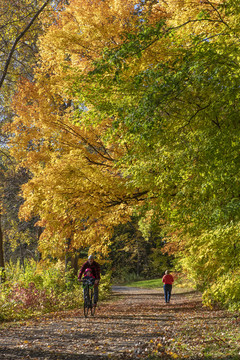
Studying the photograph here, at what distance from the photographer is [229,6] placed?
615cm

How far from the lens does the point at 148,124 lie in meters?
5.71

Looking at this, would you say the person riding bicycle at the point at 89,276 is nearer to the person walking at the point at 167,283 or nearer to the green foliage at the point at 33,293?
the green foliage at the point at 33,293

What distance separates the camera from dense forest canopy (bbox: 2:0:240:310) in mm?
6105

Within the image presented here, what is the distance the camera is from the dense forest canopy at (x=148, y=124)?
20.0ft

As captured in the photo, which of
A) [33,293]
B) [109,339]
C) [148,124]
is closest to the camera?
[148,124]

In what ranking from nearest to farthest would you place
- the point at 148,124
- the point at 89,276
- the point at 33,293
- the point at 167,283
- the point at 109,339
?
the point at 148,124, the point at 109,339, the point at 89,276, the point at 33,293, the point at 167,283

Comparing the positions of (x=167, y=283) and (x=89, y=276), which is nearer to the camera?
(x=89, y=276)

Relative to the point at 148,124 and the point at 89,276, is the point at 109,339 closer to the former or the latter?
the point at 89,276

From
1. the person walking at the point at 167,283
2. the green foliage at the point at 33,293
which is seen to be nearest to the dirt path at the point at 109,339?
the green foliage at the point at 33,293

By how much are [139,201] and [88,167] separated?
2.41m

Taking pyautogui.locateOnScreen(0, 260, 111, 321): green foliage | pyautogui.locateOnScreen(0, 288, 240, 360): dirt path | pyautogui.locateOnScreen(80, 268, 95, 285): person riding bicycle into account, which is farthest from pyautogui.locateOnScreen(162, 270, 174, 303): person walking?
pyautogui.locateOnScreen(80, 268, 95, 285): person riding bicycle

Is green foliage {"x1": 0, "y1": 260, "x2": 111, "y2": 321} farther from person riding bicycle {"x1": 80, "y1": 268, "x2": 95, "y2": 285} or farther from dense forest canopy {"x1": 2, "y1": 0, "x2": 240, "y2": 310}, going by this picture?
person riding bicycle {"x1": 80, "y1": 268, "x2": 95, "y2": 285}

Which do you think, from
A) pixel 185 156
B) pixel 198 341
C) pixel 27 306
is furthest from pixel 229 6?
pixel 27 306

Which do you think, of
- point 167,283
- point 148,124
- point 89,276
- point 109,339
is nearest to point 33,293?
point 89,276
